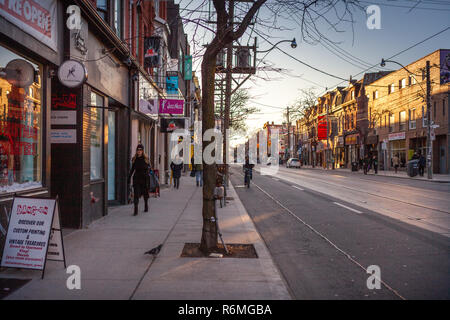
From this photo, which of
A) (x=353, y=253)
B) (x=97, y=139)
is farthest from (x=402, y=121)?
(x=353, y=253)

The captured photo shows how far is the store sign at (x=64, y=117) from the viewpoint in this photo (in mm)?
8570

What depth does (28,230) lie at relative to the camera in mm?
5184

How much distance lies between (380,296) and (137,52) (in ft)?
42.0

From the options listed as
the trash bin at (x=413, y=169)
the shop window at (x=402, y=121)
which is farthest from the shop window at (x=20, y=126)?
the shop window at (x=402, y=121)

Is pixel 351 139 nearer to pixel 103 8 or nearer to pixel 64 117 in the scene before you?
pixel 103 8

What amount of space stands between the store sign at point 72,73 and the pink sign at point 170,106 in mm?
9548

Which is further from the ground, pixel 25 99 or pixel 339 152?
pixel 339 152

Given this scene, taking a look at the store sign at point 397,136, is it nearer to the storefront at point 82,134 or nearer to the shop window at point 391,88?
the shop window at point 391,88

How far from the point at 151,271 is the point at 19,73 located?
13.5ft

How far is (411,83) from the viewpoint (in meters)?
37.7

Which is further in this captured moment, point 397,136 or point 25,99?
point 397,136

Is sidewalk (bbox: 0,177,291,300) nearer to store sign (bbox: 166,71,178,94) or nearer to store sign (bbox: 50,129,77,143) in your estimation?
store sign (bbox: 50,129,77,143)
